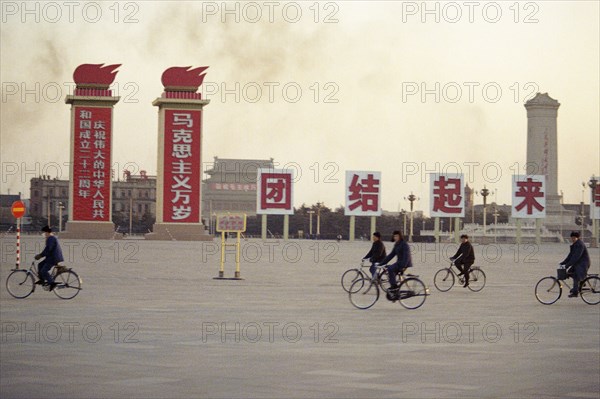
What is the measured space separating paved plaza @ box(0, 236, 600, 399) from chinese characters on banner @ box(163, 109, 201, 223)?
6793 centimetres

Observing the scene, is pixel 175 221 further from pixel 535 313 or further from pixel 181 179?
pixel 535 313

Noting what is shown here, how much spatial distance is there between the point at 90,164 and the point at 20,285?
7088 centimetres

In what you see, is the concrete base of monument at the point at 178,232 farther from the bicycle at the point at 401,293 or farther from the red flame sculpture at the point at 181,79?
the bicycle at the point at 401,293

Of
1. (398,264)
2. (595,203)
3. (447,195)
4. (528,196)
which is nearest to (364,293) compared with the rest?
(398,264)

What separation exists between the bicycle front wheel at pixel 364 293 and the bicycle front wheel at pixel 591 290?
4.62 meters

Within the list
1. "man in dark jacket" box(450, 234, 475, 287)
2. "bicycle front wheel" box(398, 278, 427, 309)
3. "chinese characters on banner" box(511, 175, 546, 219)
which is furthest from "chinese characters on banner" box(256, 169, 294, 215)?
"bicycle front wheel" box(398, 278, 427, 309)

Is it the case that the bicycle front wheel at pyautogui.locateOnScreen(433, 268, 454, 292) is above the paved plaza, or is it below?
above

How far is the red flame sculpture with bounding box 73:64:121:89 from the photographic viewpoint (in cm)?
9356

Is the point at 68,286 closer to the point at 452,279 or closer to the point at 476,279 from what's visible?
the point at 452,279

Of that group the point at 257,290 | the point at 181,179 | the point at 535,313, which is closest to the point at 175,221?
the point at 181,179

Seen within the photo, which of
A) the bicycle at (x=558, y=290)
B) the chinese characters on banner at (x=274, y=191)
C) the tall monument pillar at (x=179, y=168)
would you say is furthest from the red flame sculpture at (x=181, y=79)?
the bicycle at (x=558, y=290)

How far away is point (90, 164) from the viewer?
92125mm

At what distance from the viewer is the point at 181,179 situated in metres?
93.2

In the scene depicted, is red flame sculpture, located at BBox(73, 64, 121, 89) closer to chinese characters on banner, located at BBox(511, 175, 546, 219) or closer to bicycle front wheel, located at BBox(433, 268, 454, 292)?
chinese characters on banner, located at BBox(511, 175, 546, 219)
